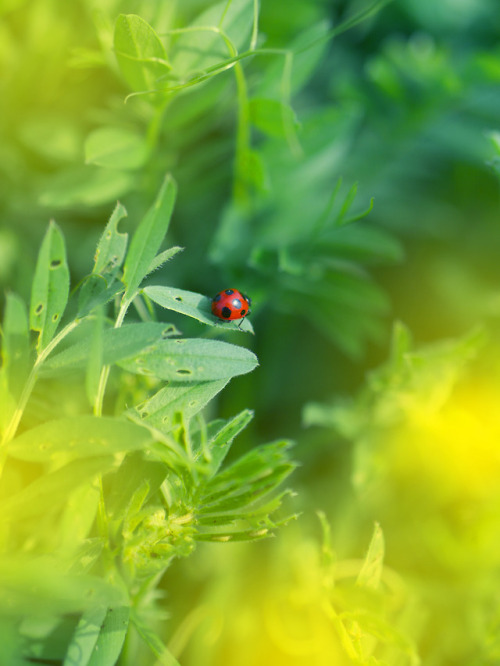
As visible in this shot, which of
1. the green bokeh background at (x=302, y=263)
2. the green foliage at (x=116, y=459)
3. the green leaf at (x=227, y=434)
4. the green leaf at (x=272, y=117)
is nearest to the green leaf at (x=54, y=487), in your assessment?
the green foliage at (x=116, y=459)

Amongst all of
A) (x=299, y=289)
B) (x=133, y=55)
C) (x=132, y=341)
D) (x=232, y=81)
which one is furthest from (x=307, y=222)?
(x=132, y=341)

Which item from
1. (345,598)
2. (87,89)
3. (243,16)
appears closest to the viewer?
(345,598)

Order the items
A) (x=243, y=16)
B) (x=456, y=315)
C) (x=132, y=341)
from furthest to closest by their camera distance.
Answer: (x=456, y=315) → (x=243, y=16) → (x=132, y=341)

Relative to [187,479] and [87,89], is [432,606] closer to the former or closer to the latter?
[187,479]

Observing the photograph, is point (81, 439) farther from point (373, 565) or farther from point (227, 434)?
point (373, 565)

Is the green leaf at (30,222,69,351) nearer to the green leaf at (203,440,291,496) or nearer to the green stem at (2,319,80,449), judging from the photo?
the green stem at (2,319,80,449)

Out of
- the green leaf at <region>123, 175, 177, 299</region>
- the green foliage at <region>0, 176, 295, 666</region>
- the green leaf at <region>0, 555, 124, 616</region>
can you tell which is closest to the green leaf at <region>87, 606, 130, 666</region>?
the green foliage at <region>0, 176, 295, 666</region>
